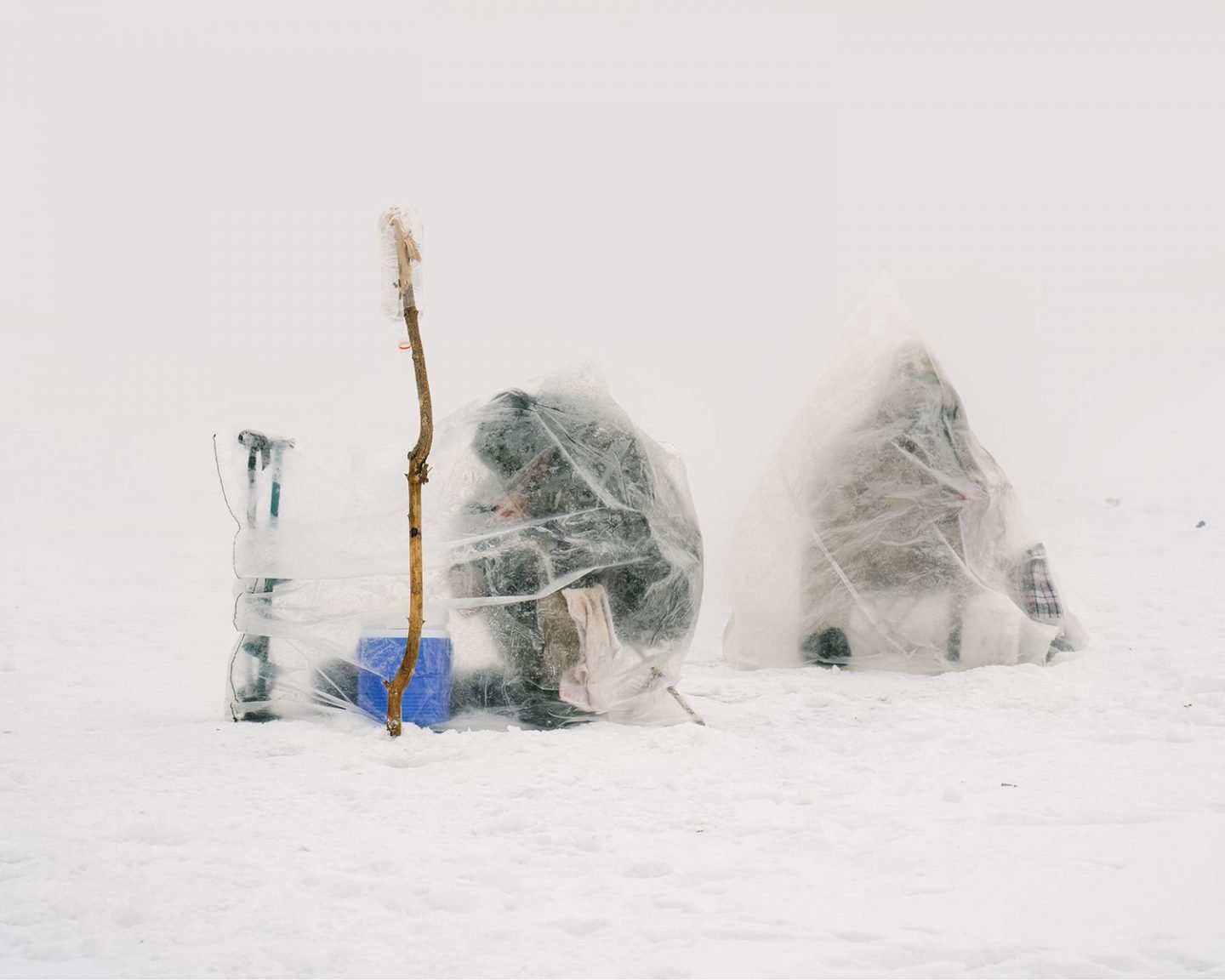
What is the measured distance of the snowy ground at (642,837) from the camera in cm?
180

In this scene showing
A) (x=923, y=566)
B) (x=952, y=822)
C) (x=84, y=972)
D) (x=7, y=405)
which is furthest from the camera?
(x=7, y=405)

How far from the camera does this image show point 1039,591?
4.57 metres

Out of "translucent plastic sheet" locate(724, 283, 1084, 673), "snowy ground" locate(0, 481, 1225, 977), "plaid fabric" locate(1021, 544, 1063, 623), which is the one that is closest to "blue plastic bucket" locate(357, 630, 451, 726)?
"snowy ground" locate(0, 481, 1225, 977)

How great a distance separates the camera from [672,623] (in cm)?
369

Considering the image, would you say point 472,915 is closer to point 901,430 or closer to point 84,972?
point 84,972

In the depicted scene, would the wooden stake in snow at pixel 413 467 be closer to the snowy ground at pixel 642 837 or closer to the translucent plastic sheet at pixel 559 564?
the snowy ground at pixel 642 837

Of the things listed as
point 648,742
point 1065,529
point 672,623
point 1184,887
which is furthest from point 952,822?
point 1065,529

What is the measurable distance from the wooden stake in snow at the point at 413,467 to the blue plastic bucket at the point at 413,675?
7cm

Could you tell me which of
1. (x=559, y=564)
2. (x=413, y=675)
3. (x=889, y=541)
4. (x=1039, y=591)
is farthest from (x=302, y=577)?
(x=1039, y=591)

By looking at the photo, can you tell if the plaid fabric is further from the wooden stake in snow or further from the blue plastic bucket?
the wooden stake in snow

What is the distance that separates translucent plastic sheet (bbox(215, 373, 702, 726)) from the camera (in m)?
3.35

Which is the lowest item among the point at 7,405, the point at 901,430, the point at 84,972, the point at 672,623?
the point at 84,972

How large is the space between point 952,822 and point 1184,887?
57cm

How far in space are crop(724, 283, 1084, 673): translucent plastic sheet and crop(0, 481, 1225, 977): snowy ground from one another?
1.34 feet
